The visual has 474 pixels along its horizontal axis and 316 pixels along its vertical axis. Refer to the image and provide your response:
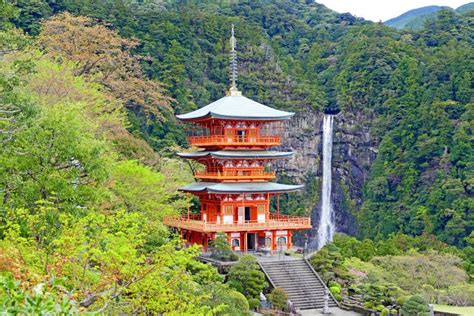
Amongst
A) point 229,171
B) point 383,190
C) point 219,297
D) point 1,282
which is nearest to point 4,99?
point 219,297

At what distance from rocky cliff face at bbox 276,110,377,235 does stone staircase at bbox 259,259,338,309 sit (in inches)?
1338

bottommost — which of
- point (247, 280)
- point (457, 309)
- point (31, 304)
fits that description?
point (457, 309)

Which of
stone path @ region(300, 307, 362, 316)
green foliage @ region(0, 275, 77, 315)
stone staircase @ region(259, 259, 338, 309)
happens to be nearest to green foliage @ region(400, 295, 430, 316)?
stone path @ region(300, 307, 362, 316)

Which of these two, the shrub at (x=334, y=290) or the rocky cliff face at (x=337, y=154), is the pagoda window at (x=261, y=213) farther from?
the rocky cliff face at (x=337, y=154)

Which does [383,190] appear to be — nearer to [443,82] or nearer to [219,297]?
[443,82]

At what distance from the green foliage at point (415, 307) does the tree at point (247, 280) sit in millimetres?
5309

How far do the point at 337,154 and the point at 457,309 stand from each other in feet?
126

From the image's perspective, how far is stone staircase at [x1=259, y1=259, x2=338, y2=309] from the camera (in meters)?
26.1

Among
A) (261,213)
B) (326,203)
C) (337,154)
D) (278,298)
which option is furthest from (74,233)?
(337,154)

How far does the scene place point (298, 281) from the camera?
89.7ft

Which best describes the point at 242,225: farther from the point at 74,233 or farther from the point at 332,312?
the point at 74,233

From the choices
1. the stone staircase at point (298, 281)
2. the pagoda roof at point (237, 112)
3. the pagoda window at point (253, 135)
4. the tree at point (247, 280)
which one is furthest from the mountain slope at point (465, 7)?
the tree at point (247, 280)

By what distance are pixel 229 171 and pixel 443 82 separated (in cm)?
3455

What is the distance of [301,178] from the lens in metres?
64.0
